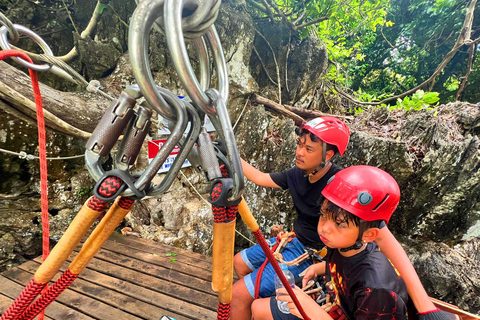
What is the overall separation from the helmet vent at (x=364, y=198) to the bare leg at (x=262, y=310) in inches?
28.0

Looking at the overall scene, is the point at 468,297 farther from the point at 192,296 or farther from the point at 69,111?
the point at 69,111

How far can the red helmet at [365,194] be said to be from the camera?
3.17 feet

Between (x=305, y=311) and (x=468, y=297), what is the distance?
1790 millimetres

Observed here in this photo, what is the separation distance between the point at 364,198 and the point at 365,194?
2 cm

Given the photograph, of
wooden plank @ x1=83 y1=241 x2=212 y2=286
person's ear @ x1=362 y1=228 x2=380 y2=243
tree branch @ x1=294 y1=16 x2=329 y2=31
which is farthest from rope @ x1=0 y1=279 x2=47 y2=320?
tree branch @ x1=294 y1=16 x2=329 y2=31

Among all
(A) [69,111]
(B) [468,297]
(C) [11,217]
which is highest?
(A) [69,111]

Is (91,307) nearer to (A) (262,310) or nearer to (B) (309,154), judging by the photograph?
(A) (262,310)

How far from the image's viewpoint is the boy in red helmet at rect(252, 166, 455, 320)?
2.95 feet

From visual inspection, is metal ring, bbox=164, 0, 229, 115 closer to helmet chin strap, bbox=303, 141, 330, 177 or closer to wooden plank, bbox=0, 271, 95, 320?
helmet chin strap, bbox=303, 141, 330, 177

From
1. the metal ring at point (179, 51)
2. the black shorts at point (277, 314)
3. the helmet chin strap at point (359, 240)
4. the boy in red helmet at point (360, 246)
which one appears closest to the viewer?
the metal ring at point (179, 51)

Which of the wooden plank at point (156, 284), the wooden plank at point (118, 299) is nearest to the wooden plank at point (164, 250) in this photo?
the wooden plank at point (156, 284)

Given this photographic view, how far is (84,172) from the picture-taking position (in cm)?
277

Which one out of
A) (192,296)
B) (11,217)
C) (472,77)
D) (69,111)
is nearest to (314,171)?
(192,296)

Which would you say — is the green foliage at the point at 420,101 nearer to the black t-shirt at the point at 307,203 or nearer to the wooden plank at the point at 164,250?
the black t-shirt at the point at 307,203
